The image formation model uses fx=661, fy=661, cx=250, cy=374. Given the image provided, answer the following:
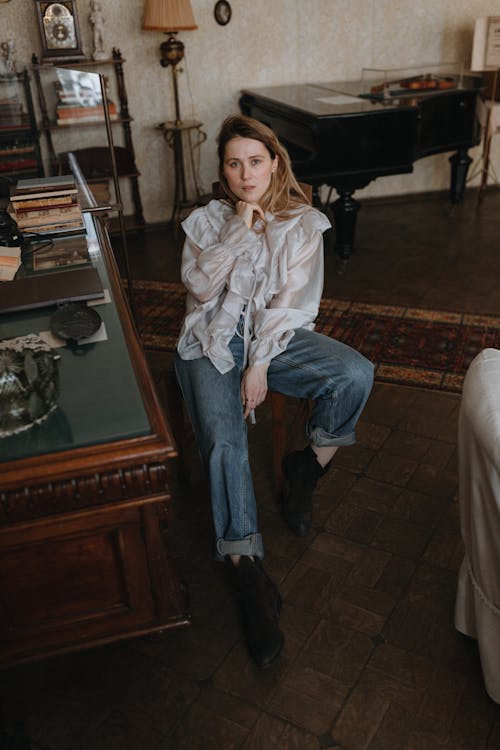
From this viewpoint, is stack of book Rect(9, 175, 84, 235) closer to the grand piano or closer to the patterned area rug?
the patterned area rug

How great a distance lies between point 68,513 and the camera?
1.30 meters

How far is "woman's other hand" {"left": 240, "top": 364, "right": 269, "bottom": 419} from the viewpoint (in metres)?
1.92

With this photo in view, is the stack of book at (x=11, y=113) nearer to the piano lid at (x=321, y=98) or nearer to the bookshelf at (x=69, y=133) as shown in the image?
the bookshelf at (x=69, y=133)

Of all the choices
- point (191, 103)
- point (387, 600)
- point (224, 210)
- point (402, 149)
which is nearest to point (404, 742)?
point (387, 600)

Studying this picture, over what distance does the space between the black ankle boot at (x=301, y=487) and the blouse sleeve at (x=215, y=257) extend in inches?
22.6

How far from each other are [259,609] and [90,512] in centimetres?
63

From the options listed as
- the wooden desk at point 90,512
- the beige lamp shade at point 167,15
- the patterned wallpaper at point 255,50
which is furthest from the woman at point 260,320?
the patterned wallpaper at point 255,50

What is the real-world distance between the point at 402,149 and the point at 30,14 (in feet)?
8.73

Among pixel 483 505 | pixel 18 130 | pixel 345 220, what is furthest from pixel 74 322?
pixel 345 220

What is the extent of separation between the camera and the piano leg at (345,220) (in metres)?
3.99

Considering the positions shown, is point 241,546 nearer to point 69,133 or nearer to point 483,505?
point 483,505

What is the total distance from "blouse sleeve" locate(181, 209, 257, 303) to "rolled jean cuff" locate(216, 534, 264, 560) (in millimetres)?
721

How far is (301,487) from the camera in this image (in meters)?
2.06

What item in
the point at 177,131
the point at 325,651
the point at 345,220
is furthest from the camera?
the point at 177,131
